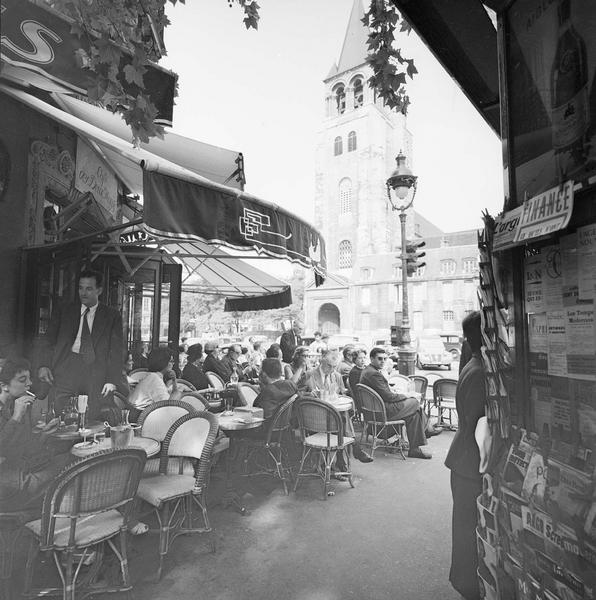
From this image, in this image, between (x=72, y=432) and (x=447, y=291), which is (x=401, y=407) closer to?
(x=72, y=432)

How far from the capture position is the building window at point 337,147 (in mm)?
47156

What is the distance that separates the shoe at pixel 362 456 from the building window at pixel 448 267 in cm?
3656

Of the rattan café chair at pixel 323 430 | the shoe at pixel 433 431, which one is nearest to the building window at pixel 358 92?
the shoe at pixel 433 431

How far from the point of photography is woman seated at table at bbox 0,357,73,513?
2.54 meters

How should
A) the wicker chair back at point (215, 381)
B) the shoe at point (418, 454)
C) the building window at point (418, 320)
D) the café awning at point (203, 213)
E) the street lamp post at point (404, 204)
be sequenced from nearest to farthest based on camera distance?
the café awning at point (203, 213) < the shoe at point (418, 454) < the wicker chair back at point (215, 381) < the street lamp post at point (404, 204) < the building window at point (418, 320)

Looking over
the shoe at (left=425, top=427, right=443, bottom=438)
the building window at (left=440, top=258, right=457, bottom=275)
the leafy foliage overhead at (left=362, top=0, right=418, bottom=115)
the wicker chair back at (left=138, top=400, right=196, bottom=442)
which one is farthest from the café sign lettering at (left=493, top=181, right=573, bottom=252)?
the building window at (left=440, top=258, right=457, bottom=275)

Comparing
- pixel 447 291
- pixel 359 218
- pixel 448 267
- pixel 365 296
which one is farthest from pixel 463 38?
pixel 359 218

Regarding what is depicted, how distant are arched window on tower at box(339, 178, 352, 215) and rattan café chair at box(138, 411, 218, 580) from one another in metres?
44.2

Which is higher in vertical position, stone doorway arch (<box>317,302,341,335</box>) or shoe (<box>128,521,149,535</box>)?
stone doorway arch (<box>317,302,341,335</box>)

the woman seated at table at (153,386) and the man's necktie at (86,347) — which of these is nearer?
the man's necktie at (86,347)

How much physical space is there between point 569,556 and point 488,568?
60 cm

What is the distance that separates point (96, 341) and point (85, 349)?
134mm

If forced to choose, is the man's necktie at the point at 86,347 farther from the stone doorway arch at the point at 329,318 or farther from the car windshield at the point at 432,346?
the stone doorway arch at the point at 329,318

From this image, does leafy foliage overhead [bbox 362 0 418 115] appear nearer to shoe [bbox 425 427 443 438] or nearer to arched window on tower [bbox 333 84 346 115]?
shoe [bbox 425 427 443 438]
